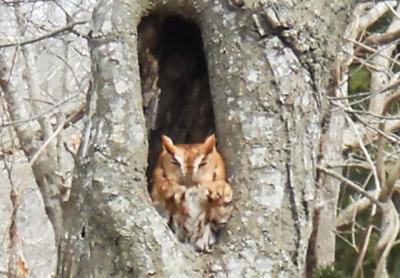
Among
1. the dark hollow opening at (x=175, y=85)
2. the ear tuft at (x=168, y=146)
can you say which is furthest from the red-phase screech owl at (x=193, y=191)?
the dark hollow opening at (x=175, y=85)

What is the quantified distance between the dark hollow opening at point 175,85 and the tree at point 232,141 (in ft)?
0.83

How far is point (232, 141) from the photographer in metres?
2.53

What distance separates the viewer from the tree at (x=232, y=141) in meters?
2.36

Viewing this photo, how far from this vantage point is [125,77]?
2.46 meters

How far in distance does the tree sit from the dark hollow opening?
0.25 metres

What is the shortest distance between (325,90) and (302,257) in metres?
0.45

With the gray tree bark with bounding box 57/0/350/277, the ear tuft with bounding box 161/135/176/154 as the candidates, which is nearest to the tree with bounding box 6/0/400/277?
the gray tree bark with bounding box 57/0/350/277

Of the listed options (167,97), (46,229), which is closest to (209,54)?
(167,97)

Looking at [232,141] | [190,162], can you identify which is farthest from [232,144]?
[190,162]

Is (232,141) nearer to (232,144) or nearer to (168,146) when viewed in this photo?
(232,144)

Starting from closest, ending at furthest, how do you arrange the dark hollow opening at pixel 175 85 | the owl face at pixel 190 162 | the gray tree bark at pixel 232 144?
the gray tree bark at pixel 232 144, the owl face at pixel 190 162, the dark hollow opening at pixel 175 85

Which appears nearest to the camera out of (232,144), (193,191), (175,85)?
(232,144)

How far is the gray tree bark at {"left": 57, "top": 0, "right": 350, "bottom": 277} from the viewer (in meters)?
2.36

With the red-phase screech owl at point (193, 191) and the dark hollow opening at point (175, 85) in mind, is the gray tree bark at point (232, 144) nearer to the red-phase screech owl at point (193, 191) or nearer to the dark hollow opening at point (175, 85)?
the red-phase screech owl at point (193, 191)
